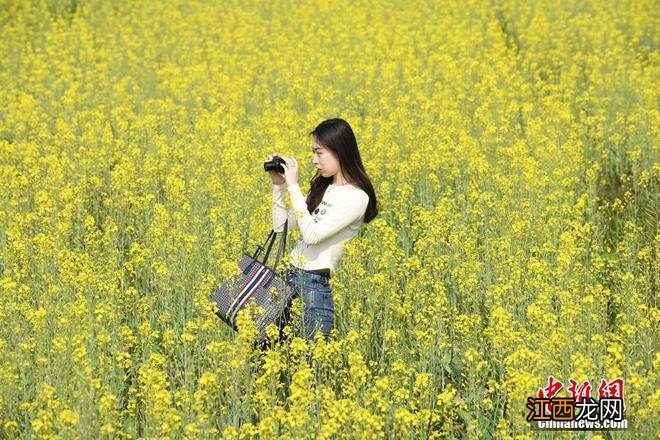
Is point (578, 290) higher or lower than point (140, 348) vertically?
higher

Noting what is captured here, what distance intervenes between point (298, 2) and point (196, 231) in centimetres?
1116

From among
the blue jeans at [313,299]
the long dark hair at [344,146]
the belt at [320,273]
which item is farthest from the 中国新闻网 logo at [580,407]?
the long dark hair at [344,146]

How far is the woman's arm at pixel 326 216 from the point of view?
4.39 m

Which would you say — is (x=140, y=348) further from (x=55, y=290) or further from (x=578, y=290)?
(x=578, y=290)

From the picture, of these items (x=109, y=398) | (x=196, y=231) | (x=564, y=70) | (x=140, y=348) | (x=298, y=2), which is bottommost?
(x=109, y=398)

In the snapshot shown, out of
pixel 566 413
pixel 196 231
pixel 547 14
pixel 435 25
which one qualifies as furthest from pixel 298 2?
pixel 566 413

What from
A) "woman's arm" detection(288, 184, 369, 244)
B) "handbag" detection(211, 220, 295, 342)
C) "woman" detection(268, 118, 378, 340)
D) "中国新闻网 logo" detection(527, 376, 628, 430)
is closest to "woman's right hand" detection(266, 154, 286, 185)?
"woman" detection(268, 118, 378, 340)

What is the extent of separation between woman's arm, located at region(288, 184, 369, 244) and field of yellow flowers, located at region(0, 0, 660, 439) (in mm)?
355

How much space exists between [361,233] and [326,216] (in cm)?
217

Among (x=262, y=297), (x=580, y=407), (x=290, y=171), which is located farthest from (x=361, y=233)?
(x=580, y=407)

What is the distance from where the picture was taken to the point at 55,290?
4.69m

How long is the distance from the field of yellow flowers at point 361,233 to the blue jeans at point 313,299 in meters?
0.16

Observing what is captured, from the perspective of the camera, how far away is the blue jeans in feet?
14.7

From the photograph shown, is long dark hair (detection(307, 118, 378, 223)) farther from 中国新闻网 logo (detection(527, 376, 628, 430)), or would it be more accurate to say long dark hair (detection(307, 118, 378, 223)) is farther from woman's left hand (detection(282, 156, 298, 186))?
中国新闻网 logo (detection(527, 376, 628, 430))
